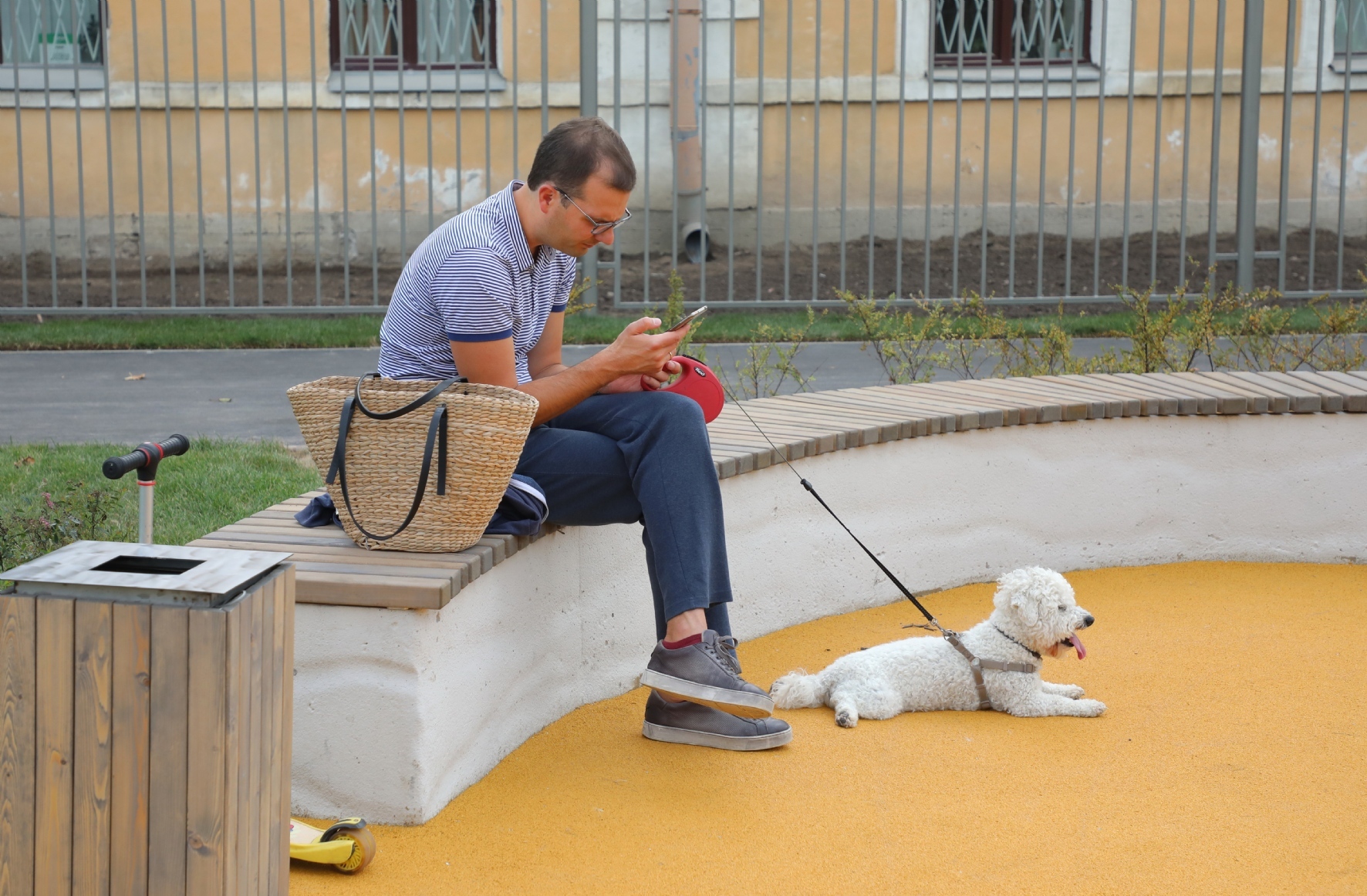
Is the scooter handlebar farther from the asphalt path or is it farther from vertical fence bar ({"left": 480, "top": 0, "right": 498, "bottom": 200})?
vertical fence bar ({"left": 480, "top": 0, "right": 498, "bottom": 200})

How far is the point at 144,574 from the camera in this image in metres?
2.35

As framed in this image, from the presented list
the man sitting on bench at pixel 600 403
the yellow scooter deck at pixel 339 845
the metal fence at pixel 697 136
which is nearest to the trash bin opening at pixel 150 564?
the yellow scooter deck at pixel 339 845

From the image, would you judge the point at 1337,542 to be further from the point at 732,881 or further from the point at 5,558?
the point at 5,558

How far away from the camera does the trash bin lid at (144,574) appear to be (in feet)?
Result: 7.45

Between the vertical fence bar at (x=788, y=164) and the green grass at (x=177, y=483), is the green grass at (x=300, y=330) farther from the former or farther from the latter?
the green grass at (x=177, y=483)

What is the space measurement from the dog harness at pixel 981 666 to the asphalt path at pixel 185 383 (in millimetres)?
2468

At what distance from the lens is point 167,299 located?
11633mm

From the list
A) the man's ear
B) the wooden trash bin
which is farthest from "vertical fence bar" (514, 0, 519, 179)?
the wooden trash bin

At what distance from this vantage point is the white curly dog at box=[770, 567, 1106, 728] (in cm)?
387

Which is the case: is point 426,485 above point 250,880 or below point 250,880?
above

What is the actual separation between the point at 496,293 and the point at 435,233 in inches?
11.7

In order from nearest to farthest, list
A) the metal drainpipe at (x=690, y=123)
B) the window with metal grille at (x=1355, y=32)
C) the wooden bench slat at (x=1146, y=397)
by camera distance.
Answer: the wooden bench slat at (x=1146, y=397) → the metal drainpipe at (x=690, y=123) → the window with metal grille at (x=1355, y=32)

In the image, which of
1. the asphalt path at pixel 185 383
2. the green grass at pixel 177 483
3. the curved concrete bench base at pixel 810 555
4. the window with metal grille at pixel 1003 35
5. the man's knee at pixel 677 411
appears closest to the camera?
the curved concrete bench base at pixel 810 555

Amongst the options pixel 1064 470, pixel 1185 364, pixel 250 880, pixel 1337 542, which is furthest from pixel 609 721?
pixel 1185 364
